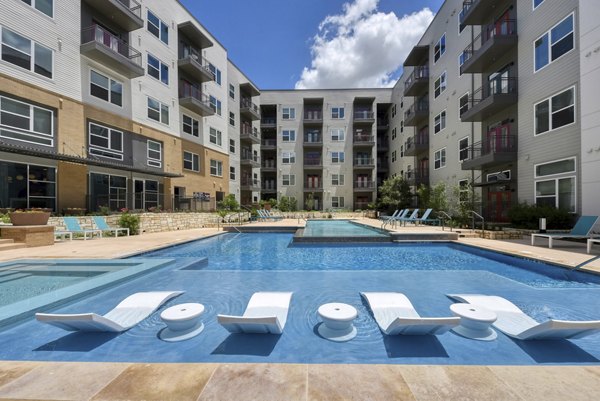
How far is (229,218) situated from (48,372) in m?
17.0

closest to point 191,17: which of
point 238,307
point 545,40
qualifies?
point 545,40

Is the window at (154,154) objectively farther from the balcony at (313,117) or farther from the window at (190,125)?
the balcony at (313,117)

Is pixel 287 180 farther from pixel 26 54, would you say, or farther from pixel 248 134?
pixel 26 54

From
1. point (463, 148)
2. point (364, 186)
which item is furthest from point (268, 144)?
point (463, 148)

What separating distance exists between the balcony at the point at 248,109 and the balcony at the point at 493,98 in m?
21.7

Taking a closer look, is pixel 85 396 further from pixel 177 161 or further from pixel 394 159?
pixel 394 159

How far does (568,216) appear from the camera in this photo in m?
10.9

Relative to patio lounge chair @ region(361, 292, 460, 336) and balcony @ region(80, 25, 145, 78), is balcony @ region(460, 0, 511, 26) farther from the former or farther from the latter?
balcony @ region(80, 25, 145, 78)

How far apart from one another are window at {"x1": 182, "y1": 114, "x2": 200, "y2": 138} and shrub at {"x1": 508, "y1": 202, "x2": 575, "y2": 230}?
73.2 ft

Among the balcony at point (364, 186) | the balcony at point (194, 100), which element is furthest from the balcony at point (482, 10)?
the balcony at point (364, 186)

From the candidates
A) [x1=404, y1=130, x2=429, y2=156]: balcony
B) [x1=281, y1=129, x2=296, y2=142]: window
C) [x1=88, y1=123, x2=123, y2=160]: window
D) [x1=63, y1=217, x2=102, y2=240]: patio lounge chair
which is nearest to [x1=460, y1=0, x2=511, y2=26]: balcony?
[x1=404, y1=130, x2=429, y2=156]: balcony

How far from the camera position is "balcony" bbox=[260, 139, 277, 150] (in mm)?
34938

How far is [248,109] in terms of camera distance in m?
29.8

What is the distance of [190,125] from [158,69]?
14.7ft
